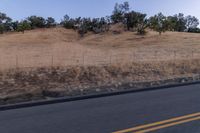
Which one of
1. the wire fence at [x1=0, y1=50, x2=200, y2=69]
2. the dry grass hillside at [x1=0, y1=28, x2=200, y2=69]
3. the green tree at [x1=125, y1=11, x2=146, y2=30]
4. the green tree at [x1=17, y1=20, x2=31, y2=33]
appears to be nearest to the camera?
the wire fence at [x1=0, y1=50, x2=200, y2=69]

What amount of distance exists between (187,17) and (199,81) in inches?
3301

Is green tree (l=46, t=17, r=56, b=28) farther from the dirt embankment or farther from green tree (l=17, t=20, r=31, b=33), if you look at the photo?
the dirt embankment

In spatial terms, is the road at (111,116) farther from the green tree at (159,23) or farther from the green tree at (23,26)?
the green tree at (23,26)

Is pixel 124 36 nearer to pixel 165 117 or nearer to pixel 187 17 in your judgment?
pixel 187 17

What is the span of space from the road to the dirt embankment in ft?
4.92

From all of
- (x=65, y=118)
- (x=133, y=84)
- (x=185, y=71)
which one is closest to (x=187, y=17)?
(x=185, y=71)

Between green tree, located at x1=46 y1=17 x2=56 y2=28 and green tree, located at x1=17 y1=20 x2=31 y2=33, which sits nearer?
green tree, located at x1=17 y1=20 x2=31 y2=33

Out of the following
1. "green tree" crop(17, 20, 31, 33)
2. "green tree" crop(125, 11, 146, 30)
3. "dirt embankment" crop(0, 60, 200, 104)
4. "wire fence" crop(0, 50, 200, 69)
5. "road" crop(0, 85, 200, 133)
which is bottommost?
"road" crop(0, 85, 200, 133)

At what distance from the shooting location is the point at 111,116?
8070 millimetres

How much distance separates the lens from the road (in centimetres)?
693

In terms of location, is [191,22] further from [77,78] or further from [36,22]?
[77,78]

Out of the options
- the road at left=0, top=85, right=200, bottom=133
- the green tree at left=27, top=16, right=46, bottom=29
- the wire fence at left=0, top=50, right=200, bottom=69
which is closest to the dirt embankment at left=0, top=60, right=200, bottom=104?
the road at left=0, top=85, right=200, bottom=133

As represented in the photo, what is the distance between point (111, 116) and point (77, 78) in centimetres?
799

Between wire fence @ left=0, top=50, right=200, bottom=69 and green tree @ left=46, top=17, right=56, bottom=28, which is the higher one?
green tree @ left=46, top=17, right=56, bottom=28
